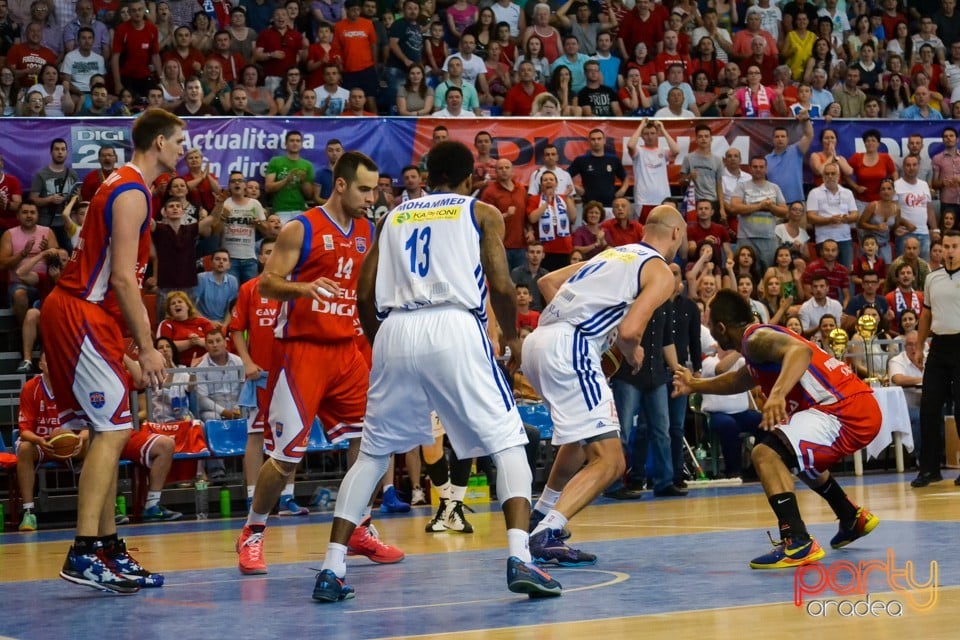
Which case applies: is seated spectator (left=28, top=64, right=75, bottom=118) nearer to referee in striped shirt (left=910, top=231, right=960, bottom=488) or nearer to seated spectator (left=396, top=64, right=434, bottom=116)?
seated spectator (left=396, top=64, right=434, bottom=116)

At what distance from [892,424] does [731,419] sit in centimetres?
202

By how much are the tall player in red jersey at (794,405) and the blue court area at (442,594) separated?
42 centimetres

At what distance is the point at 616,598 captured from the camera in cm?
669

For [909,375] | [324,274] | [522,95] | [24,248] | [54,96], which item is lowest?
[909,375]

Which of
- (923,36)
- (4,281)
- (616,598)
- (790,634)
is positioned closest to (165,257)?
(4,281)

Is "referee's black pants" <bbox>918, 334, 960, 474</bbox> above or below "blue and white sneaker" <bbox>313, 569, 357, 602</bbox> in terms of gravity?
below

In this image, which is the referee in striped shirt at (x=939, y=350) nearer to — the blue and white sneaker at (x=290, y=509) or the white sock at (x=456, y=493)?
the white sock at (x=456, y=493)

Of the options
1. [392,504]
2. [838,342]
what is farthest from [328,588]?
[838,342]

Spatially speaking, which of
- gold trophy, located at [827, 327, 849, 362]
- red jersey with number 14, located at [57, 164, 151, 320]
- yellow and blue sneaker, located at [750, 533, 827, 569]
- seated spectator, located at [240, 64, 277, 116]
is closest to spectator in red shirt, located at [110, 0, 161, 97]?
seated spectator, located at [240, 64, 277, 116]

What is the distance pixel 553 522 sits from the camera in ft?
27.5

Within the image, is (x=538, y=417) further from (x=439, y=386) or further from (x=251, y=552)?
(x=439, y=386)

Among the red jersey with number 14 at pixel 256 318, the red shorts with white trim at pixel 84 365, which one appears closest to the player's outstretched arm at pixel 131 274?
the red shorts with white trim at pixel 84 365

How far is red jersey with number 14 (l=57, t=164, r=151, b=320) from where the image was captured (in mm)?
7844

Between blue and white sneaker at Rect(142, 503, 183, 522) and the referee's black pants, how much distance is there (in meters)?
7.58
